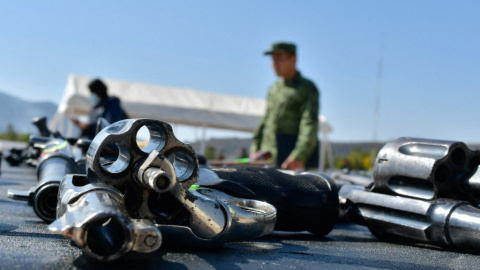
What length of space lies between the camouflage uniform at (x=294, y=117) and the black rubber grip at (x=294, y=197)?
2.85 metres

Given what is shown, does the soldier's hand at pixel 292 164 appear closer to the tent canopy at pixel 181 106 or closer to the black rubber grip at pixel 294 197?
the black rubber grip at pixel 294 197

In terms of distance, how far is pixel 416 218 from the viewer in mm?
2643

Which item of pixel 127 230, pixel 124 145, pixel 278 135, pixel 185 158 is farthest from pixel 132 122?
pixel 278 135

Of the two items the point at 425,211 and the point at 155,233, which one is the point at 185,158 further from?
the point at 425,211

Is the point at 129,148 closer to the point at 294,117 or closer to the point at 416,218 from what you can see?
the point at 416,218

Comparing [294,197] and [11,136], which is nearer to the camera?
[294,197]

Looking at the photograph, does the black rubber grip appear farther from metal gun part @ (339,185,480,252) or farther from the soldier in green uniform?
the soldier in green uniform

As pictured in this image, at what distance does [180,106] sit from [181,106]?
26mm

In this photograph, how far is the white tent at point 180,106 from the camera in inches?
512

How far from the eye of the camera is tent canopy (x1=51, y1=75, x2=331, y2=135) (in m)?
13.0

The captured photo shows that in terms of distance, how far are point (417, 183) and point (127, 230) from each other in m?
1.69

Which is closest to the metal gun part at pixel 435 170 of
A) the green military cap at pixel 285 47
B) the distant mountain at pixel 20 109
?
the green military cap at pixel 285 47

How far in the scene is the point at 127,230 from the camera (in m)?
1.42

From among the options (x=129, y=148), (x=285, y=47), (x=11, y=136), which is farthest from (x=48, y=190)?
(x=11, y=136)
